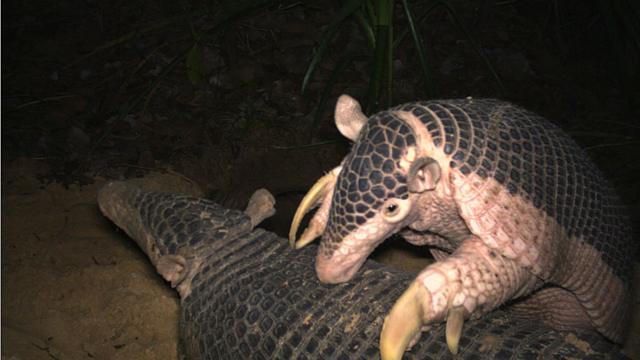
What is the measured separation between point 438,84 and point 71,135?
282cm

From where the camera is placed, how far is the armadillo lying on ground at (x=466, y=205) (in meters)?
1.48

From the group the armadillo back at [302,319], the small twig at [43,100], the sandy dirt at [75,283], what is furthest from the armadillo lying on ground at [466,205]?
the small twig at [43,100]

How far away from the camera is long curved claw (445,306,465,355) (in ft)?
4.73

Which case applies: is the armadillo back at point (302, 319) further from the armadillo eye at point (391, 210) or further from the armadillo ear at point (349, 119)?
the armadillo ear at point (349, 119)

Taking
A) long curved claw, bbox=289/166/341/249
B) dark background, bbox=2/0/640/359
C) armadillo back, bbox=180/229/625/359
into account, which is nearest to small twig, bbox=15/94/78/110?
dark background, bbox=2/0/640/359

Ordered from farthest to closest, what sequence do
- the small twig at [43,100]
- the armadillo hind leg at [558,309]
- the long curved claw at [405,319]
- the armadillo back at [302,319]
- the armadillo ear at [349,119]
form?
1. the small twig at [43,100]
2. the armadillo hind leg at [558,309]
3. the armadillo ear at [349,119]
4. the armadillo back at [302,319]
5. the long curved claw at [405,319]

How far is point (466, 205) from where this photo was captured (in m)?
1.58

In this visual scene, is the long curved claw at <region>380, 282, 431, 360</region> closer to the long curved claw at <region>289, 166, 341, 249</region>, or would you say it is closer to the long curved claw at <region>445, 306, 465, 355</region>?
the long curved claw at <region>445, 306, 465, 355</region>

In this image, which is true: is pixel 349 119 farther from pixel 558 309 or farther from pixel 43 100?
pixel 43 100

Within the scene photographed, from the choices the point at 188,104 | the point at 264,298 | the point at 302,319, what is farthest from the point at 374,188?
the point at 188,104

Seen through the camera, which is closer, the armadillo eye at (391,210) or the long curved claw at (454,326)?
the long curved claw at (454,326)

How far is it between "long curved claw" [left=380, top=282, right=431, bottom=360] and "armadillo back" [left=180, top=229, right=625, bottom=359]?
0.83ft

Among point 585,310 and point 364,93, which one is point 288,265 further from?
point 364,93

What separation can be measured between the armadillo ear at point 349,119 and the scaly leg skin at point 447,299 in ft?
1.88
